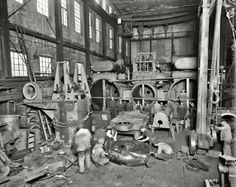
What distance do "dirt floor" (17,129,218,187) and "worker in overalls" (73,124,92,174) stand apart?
0.20 m

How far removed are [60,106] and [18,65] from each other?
2662 mm

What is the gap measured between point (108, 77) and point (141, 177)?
735 centimetres

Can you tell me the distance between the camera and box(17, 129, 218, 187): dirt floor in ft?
13.3

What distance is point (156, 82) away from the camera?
10195 mm

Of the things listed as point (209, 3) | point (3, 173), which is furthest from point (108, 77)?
point (3, 173)

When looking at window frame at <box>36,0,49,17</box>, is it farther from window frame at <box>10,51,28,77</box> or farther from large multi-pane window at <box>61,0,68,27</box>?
window frame at <box>10,51,28,77</box>

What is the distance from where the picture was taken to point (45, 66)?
8.51m

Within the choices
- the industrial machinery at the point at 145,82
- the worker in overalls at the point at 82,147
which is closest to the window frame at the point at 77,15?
the industrial machinery at the point at 145,82

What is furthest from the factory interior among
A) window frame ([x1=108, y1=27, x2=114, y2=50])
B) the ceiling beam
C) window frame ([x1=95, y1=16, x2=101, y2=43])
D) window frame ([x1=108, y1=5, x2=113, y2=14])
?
window frame ([x1=108, y1=27, x2=114, y2=50])

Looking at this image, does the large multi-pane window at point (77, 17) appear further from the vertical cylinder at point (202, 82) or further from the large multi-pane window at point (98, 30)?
the vertical cylinder at point (202, 82)

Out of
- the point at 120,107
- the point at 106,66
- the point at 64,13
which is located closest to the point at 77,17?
the point at 64,13

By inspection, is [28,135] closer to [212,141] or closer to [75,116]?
[75,116]

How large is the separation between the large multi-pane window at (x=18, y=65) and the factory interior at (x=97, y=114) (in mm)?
42

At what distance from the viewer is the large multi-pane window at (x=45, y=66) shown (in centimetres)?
821
